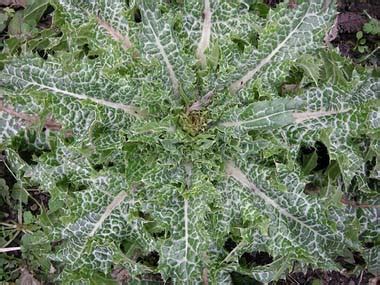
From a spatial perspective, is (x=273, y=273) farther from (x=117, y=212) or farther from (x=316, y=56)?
(x=316, y=56)

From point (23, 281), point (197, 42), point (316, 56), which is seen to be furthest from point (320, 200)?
point (23, 281)

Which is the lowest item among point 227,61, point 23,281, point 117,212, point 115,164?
point 23,281

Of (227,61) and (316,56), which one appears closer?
(227,61)

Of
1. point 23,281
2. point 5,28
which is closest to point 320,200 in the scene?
point 23,281

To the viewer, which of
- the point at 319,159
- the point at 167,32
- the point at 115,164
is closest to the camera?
the point at 167,32

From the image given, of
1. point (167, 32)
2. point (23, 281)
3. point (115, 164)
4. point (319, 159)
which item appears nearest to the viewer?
point (167, 32)

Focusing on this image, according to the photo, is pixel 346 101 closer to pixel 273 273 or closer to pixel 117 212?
pixel 273 273

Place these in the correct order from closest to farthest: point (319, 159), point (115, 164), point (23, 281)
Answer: point (115, 164) < point (319, 159) < point (23, 281)

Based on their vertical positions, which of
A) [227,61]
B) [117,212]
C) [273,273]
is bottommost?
[273,273]

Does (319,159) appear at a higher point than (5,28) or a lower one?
lower
